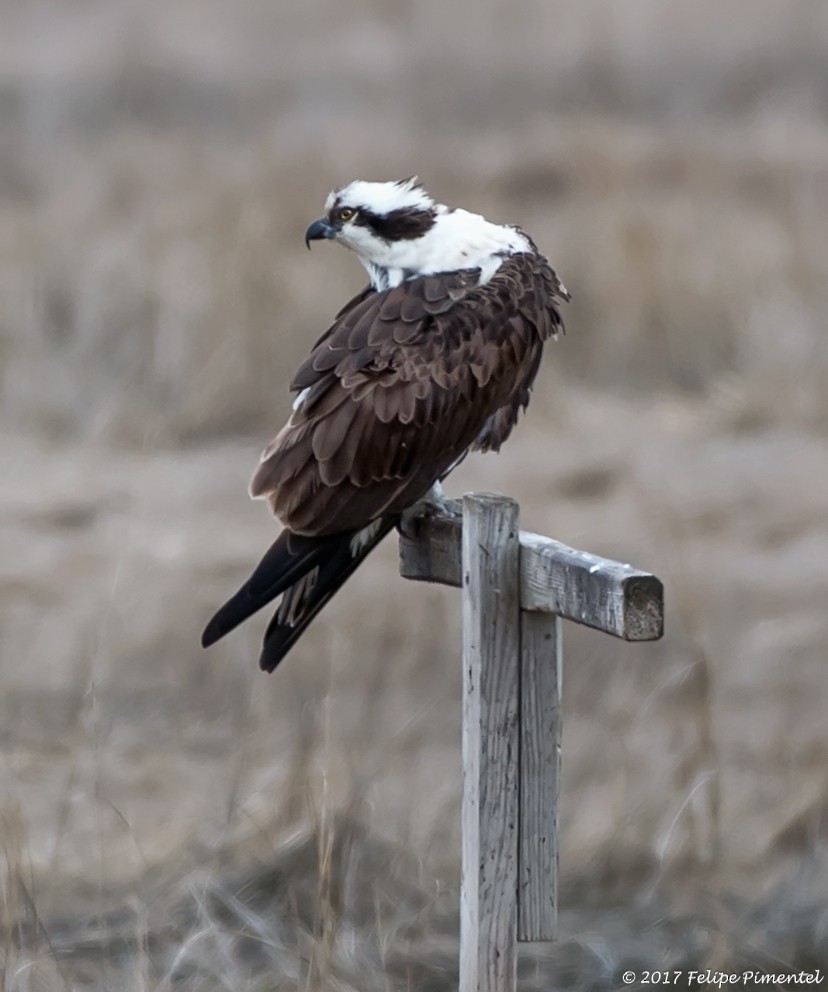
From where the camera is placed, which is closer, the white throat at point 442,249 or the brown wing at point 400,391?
the brown wing at point 400,391

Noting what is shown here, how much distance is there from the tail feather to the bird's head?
0.65m

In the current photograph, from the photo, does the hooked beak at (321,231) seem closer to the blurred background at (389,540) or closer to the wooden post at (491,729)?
the blurred background at (389,540)

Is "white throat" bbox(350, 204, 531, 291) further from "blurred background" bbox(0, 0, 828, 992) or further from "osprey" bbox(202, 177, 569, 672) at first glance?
"blurred background" bbox(0, 0, 828, 992)

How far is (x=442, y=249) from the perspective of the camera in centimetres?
392

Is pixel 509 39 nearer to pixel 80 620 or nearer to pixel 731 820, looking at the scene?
pixel 80 620

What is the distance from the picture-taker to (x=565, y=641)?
268 inches

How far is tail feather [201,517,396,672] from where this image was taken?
3303 millimetres

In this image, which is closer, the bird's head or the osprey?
the osprey

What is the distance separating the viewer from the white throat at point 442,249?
12.8 ft

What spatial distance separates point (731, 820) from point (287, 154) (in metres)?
6.72

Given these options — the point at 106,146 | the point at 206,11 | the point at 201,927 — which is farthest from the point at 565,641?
the point at 206,11

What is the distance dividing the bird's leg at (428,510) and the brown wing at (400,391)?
4 cm
